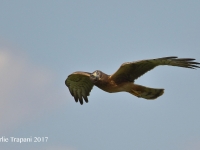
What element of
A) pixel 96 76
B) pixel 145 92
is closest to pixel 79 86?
pixel 96 76

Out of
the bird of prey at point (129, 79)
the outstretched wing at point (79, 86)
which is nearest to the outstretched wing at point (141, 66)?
the bird of prey at point (129, 79)

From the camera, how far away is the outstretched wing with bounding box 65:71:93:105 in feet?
53.6

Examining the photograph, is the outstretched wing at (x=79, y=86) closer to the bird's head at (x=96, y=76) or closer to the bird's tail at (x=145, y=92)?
the bird's head at (x=96, y=76)

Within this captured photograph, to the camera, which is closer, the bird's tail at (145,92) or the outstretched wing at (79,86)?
the bird's tail at (145,92)

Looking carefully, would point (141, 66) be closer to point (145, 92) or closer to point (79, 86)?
point (145, 92)

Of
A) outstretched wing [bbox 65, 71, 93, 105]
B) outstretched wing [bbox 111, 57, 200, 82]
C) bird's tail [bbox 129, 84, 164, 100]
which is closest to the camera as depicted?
outstretched wing [bbox 111, 57, 200, 82]

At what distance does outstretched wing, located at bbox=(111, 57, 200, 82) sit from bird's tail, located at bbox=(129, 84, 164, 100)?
23 cm

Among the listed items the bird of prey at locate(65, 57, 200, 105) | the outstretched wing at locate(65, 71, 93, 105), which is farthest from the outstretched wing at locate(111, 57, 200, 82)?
the outstretched wing at locate(65, 71, 93, 105)

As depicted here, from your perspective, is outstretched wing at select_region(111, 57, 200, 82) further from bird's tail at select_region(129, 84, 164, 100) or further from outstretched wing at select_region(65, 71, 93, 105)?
outstretched wing at select_region(65, 71, 93, 105)

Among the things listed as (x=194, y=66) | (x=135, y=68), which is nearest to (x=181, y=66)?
(x=194, y=66)

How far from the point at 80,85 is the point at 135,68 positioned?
2.46m

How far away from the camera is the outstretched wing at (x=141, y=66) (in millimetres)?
13891

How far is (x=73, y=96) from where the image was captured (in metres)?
17.1

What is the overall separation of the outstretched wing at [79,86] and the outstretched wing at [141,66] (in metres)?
1.62
